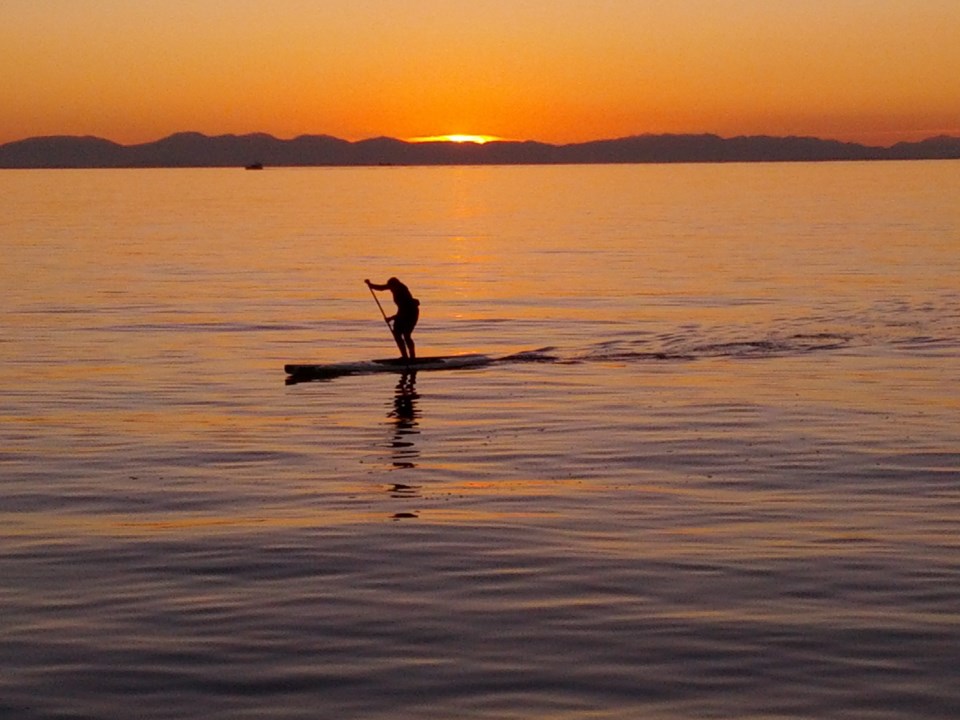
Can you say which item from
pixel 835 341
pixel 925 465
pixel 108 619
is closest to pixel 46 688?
pixel 108 619

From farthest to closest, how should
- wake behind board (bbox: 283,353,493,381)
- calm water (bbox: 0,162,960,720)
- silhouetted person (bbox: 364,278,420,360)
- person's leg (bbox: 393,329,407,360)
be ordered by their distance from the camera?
silhouetted person (bbox: 364,278,420,360) < person's leg (bbox: 393,329,407,360) < wake behind board (bbox: 283,353,493,381) < calm water (bbox: 0,162,960,720)

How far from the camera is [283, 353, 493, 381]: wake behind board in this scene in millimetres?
26734

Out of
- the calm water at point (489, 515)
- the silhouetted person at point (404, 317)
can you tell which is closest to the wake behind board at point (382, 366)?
the calm water at point (489, 515)

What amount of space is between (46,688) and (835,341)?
24.8 metres

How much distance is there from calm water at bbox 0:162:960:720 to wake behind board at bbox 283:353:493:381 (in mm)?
285

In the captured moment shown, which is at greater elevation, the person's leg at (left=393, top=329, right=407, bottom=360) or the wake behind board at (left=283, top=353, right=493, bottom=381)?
the person's leg at (left=393, top=329, right=407, bottom=360)

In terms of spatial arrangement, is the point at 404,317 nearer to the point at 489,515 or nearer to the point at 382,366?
the point at 382,366

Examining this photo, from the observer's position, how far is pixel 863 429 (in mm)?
20531

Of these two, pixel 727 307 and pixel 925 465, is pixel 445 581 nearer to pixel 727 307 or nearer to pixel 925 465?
pixel 925 465

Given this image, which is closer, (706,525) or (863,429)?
(706,525)

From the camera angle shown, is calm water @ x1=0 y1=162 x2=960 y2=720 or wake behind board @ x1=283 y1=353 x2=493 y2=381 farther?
wake behind board @ x1=283 y1=353 x2=493 y2=381

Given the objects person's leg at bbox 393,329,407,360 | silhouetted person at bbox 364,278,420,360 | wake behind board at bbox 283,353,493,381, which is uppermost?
silhouetted person at bbox 364,278,420,360

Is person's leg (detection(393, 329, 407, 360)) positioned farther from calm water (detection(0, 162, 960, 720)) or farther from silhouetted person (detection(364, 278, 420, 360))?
calm water (detection(0, 162, 960, 720))

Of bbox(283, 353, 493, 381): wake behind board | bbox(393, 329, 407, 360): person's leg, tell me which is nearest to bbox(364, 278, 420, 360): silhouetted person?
bbox(393, 329, 407, 360): person's leg
